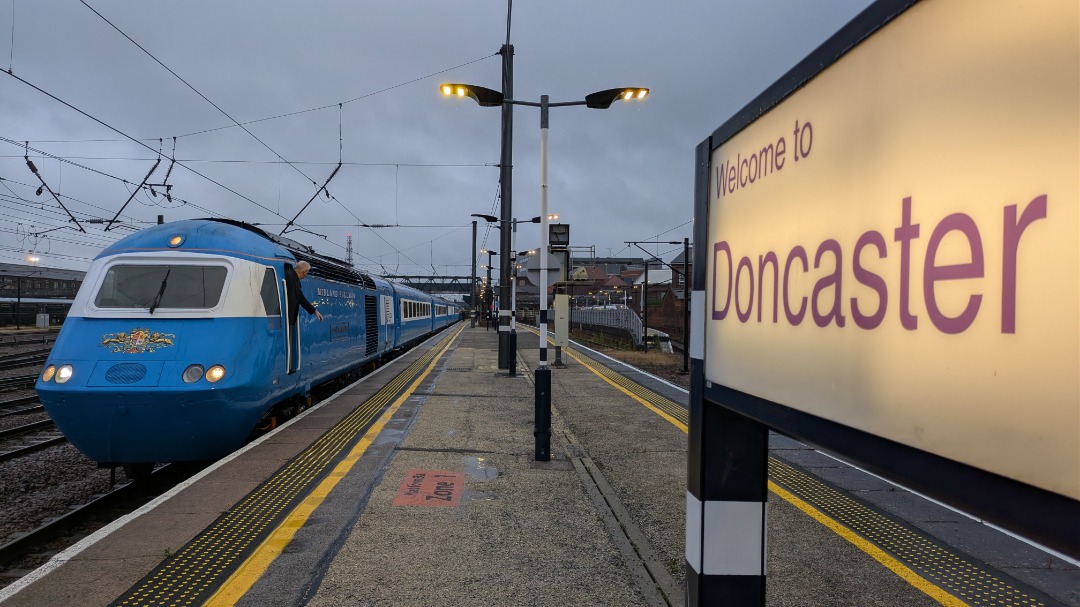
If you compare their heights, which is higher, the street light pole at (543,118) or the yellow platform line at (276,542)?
the street light pole at (543,118)

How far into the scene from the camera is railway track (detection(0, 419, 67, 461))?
7.76 m

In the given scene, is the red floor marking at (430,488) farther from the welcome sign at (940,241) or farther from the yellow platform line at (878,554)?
the welcome sign at (940,241)

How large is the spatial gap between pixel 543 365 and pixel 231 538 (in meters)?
3.69

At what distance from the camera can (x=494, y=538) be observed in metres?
4.12

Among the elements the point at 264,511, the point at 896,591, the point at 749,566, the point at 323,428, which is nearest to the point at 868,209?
the point at 749,566

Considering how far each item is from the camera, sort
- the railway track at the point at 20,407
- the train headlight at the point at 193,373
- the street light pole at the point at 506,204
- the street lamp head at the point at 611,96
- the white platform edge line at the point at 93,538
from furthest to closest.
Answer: the street light pole at the point at 506,204 < the railway track at the point at 20,407 < the street lamp head at the point at 611,96 < the train headlight at the point at 193,373 < the white platform edge line at the point at 93,538

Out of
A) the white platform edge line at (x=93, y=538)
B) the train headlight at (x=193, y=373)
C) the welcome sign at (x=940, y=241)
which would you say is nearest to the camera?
the welcome sign at (x=940, y=241)

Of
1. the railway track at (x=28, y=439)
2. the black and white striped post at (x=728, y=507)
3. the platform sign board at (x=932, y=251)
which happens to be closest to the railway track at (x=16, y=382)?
the railway track at (x=28, y=439)

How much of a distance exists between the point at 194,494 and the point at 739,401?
15.6 ft

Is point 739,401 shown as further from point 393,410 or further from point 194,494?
point 393,410

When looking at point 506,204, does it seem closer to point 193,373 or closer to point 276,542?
point 193,373

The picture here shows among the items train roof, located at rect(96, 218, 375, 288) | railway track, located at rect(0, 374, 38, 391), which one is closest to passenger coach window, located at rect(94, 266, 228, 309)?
train roof, located at rect(96, 218, 375, 288)

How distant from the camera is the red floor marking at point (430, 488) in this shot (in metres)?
4.84

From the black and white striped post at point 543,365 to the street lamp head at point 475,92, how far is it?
3.85 feet
